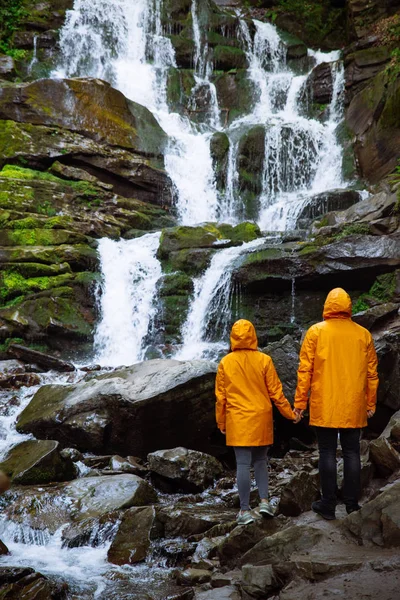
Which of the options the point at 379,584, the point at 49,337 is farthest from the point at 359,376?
the point at 49,337

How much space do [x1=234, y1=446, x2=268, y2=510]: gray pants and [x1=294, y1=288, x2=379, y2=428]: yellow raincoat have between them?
0.66m

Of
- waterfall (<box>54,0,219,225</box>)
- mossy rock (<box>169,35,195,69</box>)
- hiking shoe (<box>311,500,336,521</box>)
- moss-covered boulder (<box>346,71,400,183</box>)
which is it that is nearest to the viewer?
hiking shoe (<box>311,500,336,521</box>)

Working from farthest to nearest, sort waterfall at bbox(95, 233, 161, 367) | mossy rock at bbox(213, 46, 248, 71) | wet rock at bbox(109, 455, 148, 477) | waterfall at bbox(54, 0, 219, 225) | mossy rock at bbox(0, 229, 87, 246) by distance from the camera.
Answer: mossy rock at bbox(213, 46, 248, 71) → waterfall at bbox(54, 0, 219, 225) → mossy rock at bbox(0, 229, 87, 246) → waterfall at bbox(95, 233, 161, 367) → wet rock at bbox(109, 455, 148, 477)

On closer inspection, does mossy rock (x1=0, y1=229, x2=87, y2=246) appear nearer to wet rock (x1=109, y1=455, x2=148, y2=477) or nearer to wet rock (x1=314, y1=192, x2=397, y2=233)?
wet rock (x1=314, y1=192, x2=397, y2=233)

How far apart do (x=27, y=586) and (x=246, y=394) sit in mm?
2240

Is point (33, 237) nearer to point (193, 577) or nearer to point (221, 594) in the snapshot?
point (193, 577)

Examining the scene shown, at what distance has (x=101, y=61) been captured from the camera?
2375 centimetres

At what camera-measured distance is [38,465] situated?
6.71 m

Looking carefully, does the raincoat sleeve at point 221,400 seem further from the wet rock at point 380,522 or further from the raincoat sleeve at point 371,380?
the wet rock at point 380,522

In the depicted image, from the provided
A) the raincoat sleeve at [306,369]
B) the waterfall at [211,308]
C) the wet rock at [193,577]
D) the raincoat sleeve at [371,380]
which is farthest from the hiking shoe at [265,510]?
the waterfall at [211,308]

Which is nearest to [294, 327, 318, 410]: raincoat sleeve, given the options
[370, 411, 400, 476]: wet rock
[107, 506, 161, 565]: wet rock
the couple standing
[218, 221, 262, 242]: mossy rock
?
the couple standing

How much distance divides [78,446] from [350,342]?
15.7 feet

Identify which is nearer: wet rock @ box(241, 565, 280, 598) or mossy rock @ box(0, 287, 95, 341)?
wet rock @ box(241, 565, 280, 598)

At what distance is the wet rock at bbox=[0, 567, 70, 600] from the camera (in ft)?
13.7
